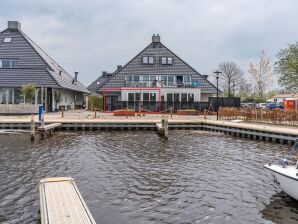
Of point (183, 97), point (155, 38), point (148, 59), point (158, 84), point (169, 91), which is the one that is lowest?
point (183, 97)

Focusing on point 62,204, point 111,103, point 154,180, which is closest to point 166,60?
point 111,103

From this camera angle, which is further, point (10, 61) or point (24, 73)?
point (10, 61)

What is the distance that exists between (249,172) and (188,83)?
3212cm

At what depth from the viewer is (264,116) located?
88.5ft

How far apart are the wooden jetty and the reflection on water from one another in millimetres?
4305

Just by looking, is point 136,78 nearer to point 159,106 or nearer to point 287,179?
point 159,106

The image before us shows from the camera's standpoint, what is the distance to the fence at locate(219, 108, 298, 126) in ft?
79.6

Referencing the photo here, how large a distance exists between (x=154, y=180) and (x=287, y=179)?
4.02 metres

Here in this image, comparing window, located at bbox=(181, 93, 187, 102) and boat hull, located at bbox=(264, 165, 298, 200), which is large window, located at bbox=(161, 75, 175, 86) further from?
boat hull, located at bbox=(264, 165, 298, 200)

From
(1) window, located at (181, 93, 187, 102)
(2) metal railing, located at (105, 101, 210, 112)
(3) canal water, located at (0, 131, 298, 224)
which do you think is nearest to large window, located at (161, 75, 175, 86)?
(1) window, located at (181, 93, 187, 102)

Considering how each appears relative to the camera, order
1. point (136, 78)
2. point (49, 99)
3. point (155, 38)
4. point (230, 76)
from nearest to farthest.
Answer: point (49, 99) < point (136, 78) < point (155, 38) < point (230, 76)

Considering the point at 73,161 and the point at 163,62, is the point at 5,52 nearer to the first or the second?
the point at 163,62

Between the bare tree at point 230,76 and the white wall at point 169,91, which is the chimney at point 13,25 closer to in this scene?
the white wall at point 169,91

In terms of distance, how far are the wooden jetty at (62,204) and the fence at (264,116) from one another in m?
19.6
